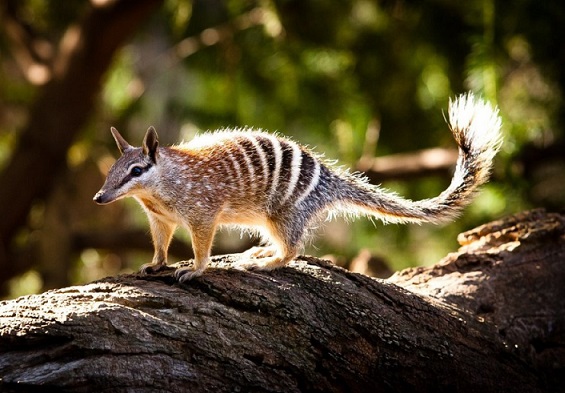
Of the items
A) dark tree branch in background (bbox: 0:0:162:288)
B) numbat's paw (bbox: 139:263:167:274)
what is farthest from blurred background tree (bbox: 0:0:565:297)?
numbat's paw (bbox: 139:263:167:274)

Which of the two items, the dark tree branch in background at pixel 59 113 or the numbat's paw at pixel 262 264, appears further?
the dark tree branch in background at pixel 59 113

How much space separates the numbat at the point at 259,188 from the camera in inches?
123

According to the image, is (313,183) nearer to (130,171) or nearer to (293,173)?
(293,173)

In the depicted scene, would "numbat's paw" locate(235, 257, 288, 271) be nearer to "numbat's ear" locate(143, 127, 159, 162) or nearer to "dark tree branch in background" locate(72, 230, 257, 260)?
"numbat's ear" locate(143, 127, 159, 162)

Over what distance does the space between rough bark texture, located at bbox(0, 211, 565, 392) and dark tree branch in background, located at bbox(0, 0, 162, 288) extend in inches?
124

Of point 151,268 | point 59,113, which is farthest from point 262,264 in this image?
point 59,113

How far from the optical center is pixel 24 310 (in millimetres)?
2473

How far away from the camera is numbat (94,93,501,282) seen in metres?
3.13

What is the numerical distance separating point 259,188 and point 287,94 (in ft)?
10.5

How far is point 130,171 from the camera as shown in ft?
9.98

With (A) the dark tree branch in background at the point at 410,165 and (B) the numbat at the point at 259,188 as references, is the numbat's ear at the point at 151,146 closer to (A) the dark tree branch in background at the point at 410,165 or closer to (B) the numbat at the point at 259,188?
(B) the numbat at the point at 259,188

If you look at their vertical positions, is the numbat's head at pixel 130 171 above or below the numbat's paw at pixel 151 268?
above

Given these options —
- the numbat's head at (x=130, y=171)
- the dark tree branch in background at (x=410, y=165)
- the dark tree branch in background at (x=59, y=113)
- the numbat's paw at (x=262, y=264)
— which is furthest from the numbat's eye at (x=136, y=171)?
the dark tree branch in background at (x=410, y=165)

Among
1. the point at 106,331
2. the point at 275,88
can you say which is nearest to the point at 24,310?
the point at 106,331
